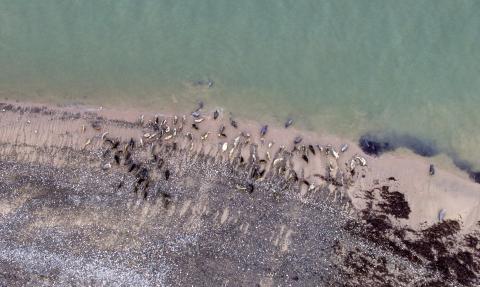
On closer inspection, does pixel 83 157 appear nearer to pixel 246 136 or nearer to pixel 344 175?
pixel 246 136

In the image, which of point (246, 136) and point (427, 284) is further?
point (246, 136)

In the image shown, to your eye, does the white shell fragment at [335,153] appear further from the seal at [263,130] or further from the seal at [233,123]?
the seal at [233,123]

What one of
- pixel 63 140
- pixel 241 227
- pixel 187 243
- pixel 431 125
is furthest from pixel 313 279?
pixel 63 140

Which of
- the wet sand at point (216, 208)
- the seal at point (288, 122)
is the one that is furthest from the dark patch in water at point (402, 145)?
the seal at point (288, 122)

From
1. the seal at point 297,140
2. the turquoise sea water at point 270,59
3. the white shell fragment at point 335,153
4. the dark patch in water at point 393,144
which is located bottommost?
the white shell fragment at point 335,153

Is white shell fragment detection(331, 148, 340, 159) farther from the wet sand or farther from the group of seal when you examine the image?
the wet sand

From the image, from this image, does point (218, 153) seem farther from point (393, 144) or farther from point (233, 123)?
point (393, 144)

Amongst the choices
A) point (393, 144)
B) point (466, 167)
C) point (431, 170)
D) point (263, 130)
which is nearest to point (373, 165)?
point (393, 144)
